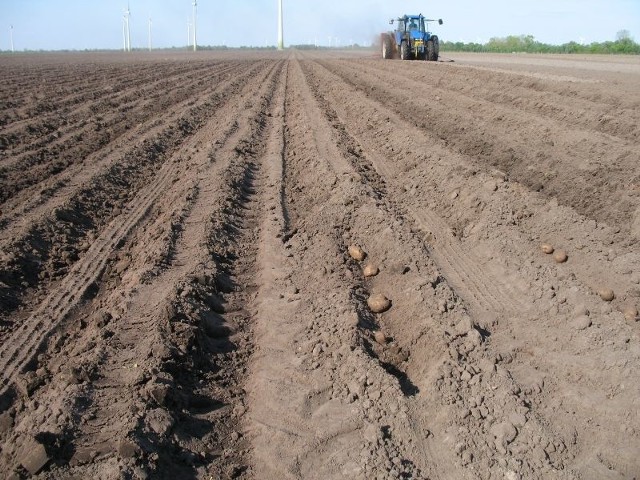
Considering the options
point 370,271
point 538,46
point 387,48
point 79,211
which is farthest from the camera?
point 538,46

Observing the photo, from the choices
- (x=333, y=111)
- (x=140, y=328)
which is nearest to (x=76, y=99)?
(x=333, y=111)

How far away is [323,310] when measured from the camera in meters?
4.86

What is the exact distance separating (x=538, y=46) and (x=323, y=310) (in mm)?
83880

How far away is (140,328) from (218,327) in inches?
24.1

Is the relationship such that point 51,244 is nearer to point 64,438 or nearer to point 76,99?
point 64,438

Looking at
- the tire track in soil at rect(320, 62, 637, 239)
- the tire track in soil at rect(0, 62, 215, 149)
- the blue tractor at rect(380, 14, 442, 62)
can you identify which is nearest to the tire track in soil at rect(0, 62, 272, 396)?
the tire track in soil at rect(0, 62, 215, 149)

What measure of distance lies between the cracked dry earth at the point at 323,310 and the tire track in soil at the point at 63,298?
0.10 ft

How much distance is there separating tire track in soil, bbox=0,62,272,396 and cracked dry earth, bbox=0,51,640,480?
0.10 feet

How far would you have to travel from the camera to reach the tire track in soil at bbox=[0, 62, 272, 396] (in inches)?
169

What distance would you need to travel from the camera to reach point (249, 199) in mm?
8148

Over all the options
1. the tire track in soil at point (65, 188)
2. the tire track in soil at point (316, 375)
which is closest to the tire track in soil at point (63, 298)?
the tire track in soil at point (65, 188)

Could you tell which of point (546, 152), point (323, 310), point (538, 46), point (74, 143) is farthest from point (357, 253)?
point (538, 46)

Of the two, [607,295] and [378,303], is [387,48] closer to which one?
[607,295]

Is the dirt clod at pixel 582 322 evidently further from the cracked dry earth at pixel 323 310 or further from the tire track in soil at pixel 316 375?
the tire track in soil at pixel 316 375
